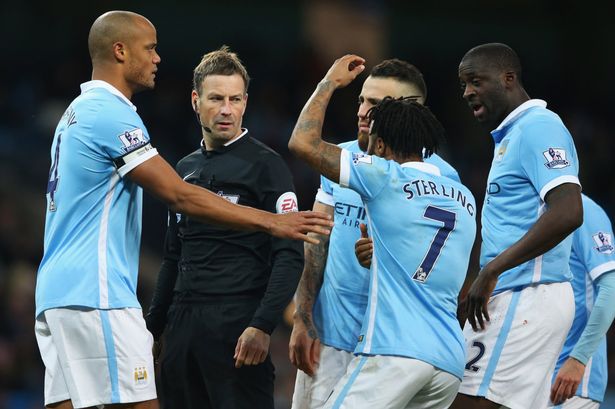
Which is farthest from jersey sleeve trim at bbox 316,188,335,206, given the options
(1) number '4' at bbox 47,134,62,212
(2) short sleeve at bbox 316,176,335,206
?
(1) number '4' at bbox 47,134,62,212

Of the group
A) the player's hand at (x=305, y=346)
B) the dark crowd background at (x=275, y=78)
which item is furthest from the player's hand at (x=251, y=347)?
the dark crowd background at (x=275, y=78)

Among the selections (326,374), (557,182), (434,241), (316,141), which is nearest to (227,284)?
(326,374)

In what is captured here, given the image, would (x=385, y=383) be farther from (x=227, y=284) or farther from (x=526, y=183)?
(x=526, y=183)

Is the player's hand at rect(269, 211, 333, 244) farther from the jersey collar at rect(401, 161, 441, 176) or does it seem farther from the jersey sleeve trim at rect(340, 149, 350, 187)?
the jersey collar at rect(401, 161, 441, 176)

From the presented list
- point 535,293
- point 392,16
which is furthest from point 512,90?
point 392,16

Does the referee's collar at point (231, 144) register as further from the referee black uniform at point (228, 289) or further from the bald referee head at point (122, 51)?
the bald referee head at point (122, 51)

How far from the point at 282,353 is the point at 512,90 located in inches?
260

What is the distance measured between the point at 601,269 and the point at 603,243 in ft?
0.51

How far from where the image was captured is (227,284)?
5.42 meters

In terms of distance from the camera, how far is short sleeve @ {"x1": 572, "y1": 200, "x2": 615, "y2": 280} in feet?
19.9

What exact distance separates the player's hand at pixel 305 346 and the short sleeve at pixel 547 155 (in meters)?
1.39

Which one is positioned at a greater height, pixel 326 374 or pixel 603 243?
pixel 603 243

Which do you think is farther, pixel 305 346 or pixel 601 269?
pixel 601 269

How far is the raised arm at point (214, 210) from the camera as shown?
4.91 m
